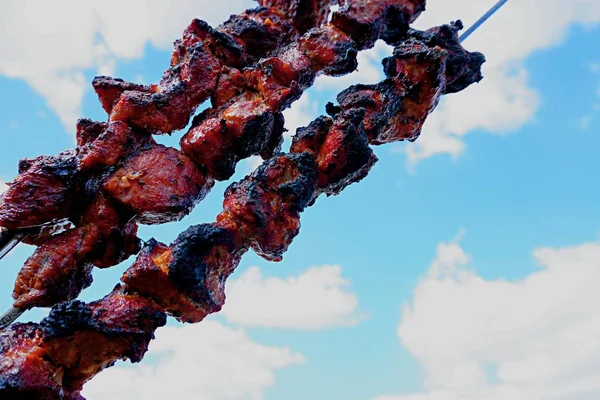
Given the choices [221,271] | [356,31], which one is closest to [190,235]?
[221,271]

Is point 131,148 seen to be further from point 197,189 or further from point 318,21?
point 318,21

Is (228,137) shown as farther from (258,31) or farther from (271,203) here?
(258,31)

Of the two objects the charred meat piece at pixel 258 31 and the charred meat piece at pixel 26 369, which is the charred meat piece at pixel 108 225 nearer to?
the charred meat piece at pixel 26 369

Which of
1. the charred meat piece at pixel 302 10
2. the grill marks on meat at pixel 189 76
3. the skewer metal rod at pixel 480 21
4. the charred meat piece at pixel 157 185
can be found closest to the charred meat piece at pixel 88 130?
the grill marks on meat at pixel 189 76

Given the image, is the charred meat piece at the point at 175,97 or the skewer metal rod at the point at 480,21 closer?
the charred meat piece at the point at 175,97

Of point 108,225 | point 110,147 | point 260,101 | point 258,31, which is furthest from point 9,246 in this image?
point 258,31

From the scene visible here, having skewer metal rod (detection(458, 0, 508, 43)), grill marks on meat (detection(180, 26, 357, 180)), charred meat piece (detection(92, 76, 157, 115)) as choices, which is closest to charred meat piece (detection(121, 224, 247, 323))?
grill marks on meat (detection(180, 26, 357, 180))

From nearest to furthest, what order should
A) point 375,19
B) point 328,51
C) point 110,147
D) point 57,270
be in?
point 57,270, point 110,147, point 328,51, point 375,19
